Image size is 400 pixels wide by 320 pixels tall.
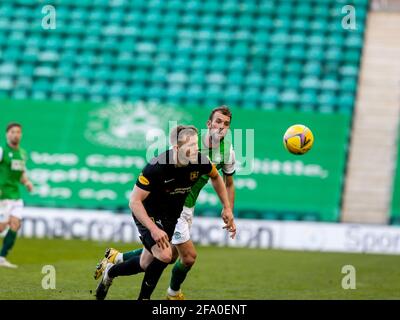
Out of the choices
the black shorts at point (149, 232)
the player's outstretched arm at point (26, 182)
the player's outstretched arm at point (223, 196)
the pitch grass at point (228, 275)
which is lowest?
the pitch grass at point (228, 275)

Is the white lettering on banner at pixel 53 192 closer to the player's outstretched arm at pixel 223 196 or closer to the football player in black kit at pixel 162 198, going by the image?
the football player in black kit at pixel 162 198

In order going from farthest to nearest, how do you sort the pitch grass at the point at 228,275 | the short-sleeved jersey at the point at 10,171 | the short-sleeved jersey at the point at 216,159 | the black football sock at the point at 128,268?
the short-sleeved jersey at the point at 10,171 → the pitch grass at the point at 228,275 → the short-sleeved jersey at the point at 216,159 → the black football sock at the point at 128,268

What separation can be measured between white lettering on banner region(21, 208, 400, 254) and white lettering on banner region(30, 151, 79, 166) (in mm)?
1454

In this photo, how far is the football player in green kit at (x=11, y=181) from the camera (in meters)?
13.7

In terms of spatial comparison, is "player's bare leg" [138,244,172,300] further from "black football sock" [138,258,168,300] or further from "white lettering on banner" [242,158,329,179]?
"white lettering on banner" [242,158,329,179]

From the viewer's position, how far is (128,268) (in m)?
9.06

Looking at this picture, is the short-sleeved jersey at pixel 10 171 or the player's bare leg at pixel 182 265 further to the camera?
the short-sleeved jersey at pixel 10 171

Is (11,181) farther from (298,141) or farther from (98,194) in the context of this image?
(98,194)

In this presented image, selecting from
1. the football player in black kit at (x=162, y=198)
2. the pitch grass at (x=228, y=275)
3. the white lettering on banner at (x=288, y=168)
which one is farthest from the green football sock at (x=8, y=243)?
the white lettering on banner at (x=288, y=168)

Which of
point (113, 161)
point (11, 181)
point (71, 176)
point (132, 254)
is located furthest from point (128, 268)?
point (71, 176)

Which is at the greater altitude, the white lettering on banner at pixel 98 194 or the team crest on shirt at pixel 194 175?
the team crest on shirt at pixel 194 175

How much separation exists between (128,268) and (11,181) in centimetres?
544

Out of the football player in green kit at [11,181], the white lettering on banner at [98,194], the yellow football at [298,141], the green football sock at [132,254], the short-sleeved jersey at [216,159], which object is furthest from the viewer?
the white lettering on banner at [98,194]
